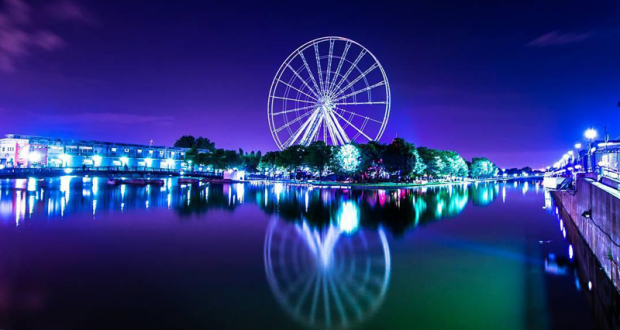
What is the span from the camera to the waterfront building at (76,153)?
382ft

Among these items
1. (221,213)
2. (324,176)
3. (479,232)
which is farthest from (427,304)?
(324,176)

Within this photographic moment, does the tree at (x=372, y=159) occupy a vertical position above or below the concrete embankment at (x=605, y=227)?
above

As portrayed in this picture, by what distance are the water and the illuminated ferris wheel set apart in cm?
6

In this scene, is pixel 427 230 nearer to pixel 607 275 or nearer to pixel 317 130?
pixel 607 275

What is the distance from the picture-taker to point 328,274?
1548 centimetres

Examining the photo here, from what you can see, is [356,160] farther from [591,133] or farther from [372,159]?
[591,133]

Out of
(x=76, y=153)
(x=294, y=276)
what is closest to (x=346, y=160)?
(x=294, y=276)

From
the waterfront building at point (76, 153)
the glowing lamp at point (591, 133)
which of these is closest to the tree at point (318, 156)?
the glowing lamp at point (591, 133)

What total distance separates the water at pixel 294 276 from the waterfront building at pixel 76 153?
106 metres

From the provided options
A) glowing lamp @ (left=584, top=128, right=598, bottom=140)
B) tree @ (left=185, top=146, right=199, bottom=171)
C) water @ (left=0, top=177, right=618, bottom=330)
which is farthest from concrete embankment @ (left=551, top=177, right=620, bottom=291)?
tree @ (left=185, top=146, right=199, bottom=171)

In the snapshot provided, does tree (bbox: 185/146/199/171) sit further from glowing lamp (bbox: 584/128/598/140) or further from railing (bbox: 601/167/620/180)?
railing (bbox: 601/167/620/180)

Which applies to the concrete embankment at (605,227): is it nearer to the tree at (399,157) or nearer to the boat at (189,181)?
the tree at (399,157)

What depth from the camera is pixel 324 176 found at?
10112 centimetres

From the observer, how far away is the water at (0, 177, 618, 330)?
36.7ft
